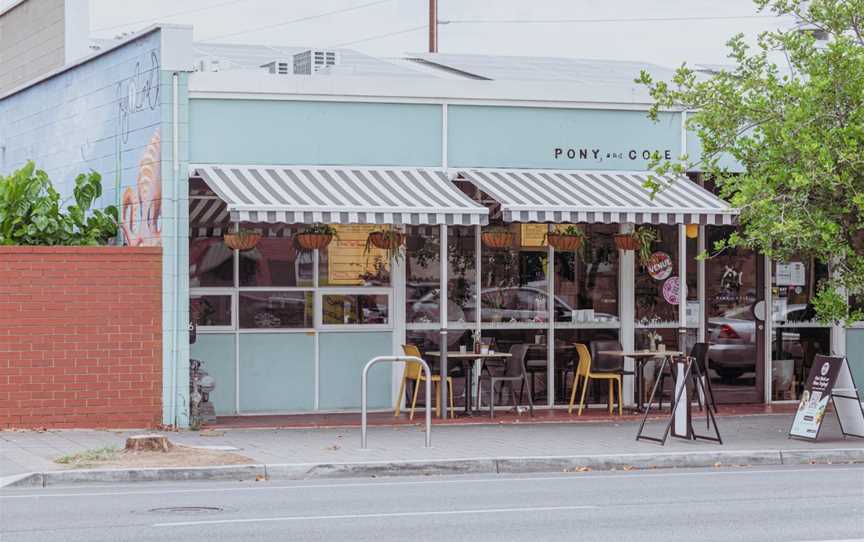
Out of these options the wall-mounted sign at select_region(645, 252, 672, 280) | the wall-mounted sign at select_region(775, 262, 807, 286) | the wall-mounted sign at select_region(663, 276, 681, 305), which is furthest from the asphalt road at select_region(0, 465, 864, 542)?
the wall-mounted sign at select_region(775, 262, 807, 286)

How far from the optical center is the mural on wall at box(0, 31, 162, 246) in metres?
17.1

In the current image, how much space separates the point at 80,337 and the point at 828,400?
9007 millimetres

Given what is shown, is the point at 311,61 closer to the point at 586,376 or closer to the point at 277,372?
the point at 277,372

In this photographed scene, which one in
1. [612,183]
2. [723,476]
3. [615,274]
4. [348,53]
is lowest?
[723,476]

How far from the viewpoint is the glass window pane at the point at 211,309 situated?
704 inches

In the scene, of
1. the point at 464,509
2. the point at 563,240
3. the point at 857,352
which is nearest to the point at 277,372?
the point at 563,240

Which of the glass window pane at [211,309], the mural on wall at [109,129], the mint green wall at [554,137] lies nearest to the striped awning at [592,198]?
the mint green wall at [554,137]

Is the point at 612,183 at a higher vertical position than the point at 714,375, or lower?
higher

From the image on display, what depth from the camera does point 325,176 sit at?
17219mm

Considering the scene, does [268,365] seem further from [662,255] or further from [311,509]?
[311,509]

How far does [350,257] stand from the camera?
18.5m

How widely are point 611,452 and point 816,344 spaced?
6.85 m

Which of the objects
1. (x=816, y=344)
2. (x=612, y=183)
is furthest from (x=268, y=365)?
(x=816, y=344)

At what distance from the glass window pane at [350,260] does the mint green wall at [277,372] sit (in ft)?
2.97
